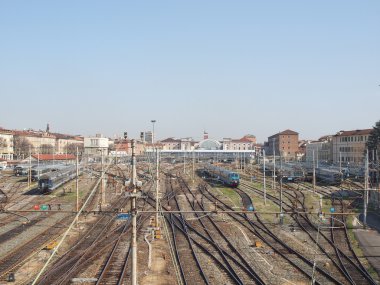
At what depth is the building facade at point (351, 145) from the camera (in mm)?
106062

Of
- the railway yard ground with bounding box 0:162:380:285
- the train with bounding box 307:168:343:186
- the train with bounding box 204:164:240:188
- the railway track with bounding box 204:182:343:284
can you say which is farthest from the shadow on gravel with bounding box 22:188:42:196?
the train with bounding box 307:168:343:186

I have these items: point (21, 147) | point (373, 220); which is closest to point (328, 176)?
point (373, 220)

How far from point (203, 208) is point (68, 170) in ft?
96.8

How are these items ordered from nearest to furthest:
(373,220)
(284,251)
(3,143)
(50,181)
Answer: (284,251) → (373,220) → (50,181) → (3,143)

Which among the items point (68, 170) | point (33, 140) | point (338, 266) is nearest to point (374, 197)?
point (338, 266)

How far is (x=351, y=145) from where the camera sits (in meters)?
111

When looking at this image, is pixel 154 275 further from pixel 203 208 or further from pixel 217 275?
pixel 203 208

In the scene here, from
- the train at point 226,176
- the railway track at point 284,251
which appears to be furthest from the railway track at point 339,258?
the train at point 226,176

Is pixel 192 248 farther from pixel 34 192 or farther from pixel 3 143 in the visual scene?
pixel 3 143

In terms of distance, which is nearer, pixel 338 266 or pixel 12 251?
pixel 338 266

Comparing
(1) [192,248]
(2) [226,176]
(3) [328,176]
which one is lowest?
(1) [192,248]

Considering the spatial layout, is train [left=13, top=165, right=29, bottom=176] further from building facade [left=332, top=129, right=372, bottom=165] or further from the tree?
building facade [left=332, top=129, right=372, bottom=165]

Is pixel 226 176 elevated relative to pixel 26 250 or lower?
elevated

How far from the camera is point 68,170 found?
6369cm
